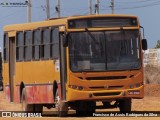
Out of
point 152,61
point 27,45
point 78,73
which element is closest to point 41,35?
point 27,45

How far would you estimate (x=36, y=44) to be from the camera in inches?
993

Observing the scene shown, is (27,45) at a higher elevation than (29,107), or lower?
higher

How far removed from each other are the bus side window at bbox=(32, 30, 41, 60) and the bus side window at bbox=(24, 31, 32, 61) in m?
0.31

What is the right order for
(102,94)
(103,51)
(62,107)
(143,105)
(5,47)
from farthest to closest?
1. (143,105)
2. (5,47)
3. (62,107)
4. (103,51)
5. (102,94)

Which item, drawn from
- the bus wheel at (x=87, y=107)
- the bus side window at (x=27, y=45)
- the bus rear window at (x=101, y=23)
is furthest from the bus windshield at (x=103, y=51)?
the bus side window at (x=27, y=45)

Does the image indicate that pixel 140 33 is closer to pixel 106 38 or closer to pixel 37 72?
pixel 106 38

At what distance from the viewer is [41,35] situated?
982 inches

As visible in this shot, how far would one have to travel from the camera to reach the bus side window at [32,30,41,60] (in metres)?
25.1

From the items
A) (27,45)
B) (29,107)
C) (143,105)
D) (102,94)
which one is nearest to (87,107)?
(102,94)

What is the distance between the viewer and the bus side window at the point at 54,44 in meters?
23.5

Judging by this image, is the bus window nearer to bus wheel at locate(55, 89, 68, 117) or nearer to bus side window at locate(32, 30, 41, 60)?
bus side window at locate(32, 30, 41, 60)

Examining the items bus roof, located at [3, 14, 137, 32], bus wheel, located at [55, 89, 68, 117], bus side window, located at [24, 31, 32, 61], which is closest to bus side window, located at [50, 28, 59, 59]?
bus roof, located at [3, 14, 137, 32]

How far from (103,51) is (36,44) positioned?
141 inches

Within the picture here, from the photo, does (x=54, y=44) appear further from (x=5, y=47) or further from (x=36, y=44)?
(x=5, y=47)
